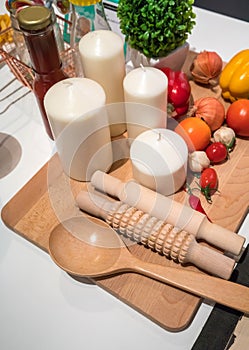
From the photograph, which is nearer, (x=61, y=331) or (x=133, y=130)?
(x=61, y=331)

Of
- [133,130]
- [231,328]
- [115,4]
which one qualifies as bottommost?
[231,328]

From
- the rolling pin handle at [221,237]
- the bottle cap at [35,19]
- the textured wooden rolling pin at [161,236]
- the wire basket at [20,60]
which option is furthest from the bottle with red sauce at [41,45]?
the rolling pin handle at [221,237]

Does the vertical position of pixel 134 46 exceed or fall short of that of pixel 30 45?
it falls short

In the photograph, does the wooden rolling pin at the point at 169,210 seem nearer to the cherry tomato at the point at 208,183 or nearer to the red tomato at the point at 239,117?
the cherry tomato at the point at 208,183

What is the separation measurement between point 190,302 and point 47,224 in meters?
0.27

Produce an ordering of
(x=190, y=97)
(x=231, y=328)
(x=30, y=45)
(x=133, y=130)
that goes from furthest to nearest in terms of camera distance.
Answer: (x=190, y=97) → (x=133, y=130) → (x=30, y=45) → (x=231, y=328)

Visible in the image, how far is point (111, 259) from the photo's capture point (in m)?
0.62

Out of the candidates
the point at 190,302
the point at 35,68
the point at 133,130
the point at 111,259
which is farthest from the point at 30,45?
the point at 190,302

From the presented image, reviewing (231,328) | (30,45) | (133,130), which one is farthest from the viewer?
(133,130)

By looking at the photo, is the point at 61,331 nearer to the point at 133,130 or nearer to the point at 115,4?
the point at 133,130

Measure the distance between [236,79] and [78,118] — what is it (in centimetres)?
36

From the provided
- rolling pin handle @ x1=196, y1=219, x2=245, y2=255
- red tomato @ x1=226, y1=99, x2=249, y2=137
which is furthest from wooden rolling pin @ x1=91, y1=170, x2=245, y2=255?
red tomato @ x1=226, y1=99, x2=249, y2=137

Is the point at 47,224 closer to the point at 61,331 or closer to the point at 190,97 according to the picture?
the point at 61,331

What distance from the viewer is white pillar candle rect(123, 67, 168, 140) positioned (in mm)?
695
